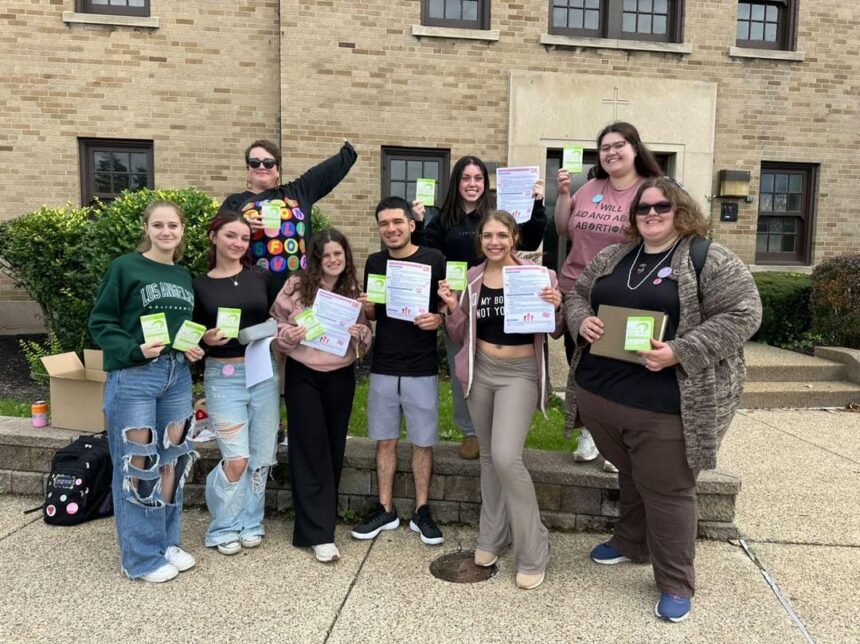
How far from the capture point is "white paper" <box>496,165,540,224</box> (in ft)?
11.8

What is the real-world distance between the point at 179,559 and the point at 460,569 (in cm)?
147

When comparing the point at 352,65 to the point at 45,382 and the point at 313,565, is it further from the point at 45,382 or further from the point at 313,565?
the point at 313,565

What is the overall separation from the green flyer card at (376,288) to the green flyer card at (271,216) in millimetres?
771

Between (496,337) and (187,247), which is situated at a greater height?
(187,247)

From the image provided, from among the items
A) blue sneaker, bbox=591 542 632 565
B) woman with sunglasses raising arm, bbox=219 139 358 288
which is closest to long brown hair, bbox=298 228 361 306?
woman with sunglasses raising arm, bbox=219 139 358 288

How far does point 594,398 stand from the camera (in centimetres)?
289

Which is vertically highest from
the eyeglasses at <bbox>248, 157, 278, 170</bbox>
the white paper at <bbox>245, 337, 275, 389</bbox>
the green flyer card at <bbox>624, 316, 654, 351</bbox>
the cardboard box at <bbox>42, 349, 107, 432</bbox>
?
the eyeglasses at <bbox>248, 157, 278, 170</bbox>

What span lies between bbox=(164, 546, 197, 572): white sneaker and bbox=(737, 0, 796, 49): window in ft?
35.2

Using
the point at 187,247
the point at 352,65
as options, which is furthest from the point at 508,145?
the point at 187,247

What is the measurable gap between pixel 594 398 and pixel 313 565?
5.64ft

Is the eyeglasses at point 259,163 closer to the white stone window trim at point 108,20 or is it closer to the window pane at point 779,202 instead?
the white stone window trim at point 108,20

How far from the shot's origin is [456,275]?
123 inches

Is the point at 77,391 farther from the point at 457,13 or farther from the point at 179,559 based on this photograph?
the point at 457,13

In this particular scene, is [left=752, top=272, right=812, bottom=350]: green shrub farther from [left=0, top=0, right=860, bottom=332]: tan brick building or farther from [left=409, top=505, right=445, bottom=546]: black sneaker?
[left=409, top=505, right=445, bottom=546]: black sneaker
